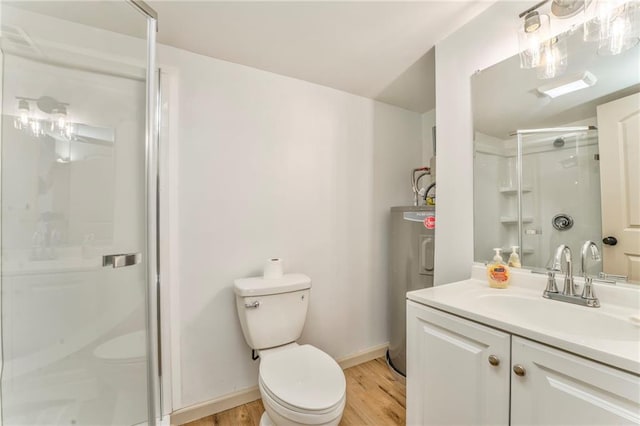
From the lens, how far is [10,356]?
1.05m

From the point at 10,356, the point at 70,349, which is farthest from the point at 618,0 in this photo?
Result: the point at 10,356

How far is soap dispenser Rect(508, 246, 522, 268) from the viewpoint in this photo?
3.95 ft

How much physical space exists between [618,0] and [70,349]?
98.4 inches

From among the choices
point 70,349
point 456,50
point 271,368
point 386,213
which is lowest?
point 271,368

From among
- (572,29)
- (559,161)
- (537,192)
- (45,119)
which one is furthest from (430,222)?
(45,119)

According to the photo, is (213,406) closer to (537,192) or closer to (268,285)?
(268,285)

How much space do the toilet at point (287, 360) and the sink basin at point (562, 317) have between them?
72 centimetres

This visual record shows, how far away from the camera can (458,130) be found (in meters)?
1.41

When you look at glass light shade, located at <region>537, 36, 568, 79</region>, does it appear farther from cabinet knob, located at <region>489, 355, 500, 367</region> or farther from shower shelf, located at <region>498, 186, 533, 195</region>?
cabinet knob, located at <region>489, 355, 500, 367</region>

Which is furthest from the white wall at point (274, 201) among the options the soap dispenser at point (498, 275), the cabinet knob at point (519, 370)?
the cabinet knob at point (519, 370)

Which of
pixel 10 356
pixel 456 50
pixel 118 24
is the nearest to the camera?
pixel 10 356

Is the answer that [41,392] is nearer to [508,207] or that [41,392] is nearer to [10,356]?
[10,356]

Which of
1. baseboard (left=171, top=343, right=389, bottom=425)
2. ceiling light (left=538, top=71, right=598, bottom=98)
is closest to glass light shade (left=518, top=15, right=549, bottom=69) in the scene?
ceiling light (left=538, top=71, right=598, bottom=98)

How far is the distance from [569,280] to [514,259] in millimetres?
240
